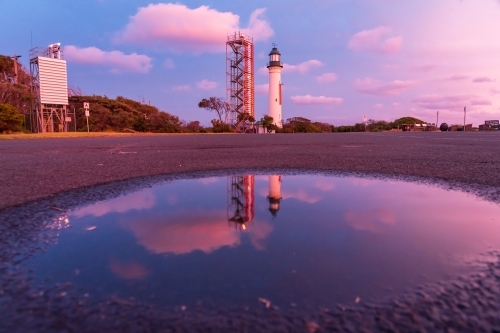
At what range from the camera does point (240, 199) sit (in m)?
3.42

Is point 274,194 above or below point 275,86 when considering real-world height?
below

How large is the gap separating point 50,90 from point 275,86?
975 inches

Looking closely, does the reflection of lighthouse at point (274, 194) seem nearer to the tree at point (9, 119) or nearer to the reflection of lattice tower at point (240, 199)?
the reflection of lattice tower at point (240, 199)

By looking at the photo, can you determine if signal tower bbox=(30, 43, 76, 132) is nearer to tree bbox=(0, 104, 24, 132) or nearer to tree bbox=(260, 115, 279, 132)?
tree bbox=(0, 104, 24, 132)

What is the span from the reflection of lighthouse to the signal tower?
1025 inches

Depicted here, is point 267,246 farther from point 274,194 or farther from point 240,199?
point 274,194

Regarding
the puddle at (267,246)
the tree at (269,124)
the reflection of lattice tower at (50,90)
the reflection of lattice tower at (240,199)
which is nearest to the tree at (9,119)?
the reflection of lattice tower at (50,90)

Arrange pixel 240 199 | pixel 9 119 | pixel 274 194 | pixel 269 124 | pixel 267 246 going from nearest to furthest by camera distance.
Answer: pixel 267 246 < pixel 240 199 < pixel 274 194 < pixel 9 119 < pixel 269 124

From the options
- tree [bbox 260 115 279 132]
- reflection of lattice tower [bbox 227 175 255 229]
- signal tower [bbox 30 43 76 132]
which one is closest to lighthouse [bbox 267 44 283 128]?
tree [bbox 260 115 279 132]

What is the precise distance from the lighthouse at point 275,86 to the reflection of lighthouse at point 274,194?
127 ft

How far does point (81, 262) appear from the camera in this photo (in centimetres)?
183

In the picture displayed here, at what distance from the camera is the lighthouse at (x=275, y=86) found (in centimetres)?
4175

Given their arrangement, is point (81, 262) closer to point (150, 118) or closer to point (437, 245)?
point (437, 245)

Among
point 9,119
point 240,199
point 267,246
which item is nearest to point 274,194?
point 240,199
